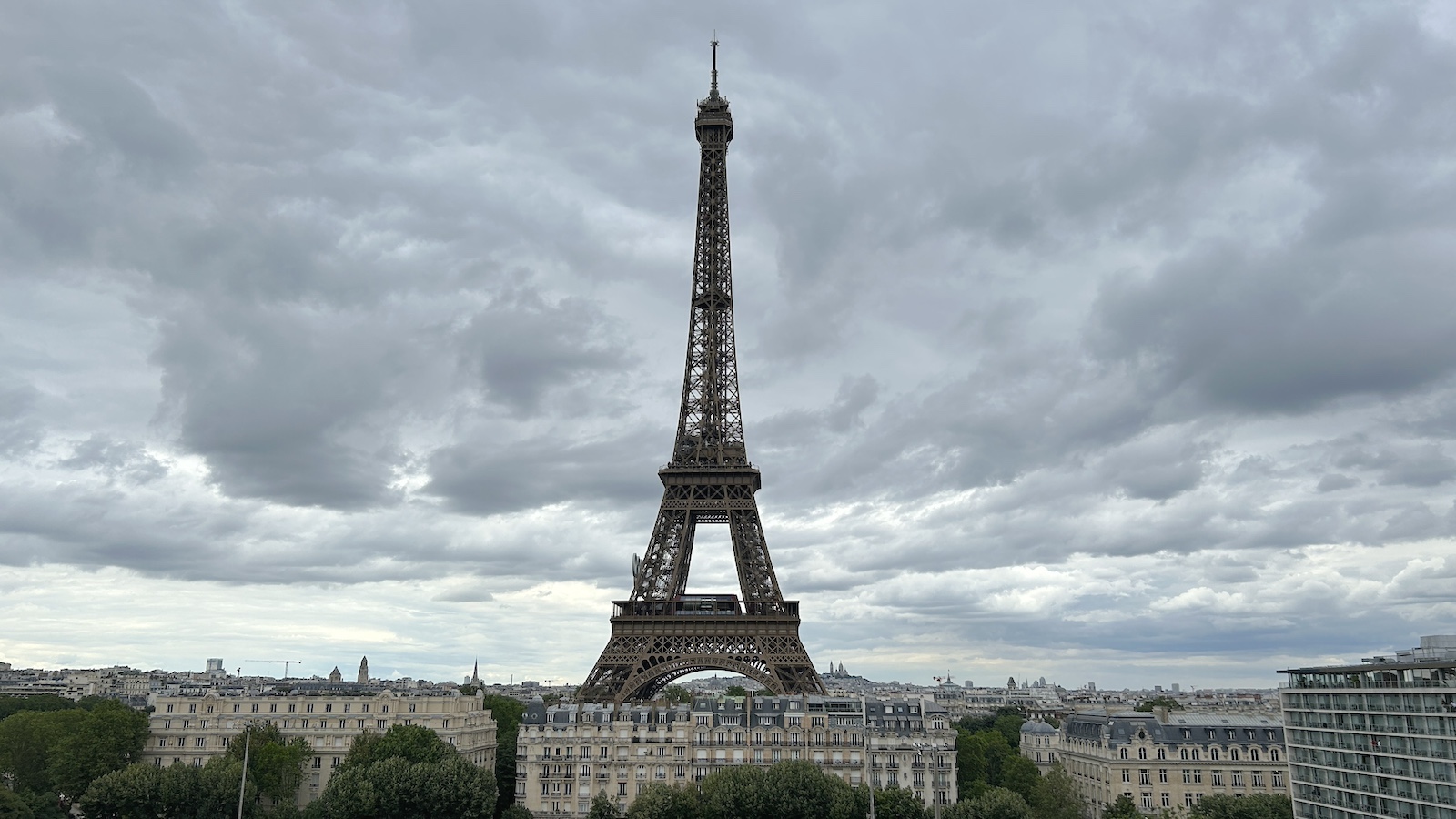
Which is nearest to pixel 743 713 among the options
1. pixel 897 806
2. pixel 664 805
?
pixel 664 805

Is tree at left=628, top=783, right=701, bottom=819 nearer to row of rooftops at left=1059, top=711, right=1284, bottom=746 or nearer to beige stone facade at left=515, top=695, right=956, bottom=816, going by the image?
beige stone facade at left=515, top=695, right=956, bottom=816

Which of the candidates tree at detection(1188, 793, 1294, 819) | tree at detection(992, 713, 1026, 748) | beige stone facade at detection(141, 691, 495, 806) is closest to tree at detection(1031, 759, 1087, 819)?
tree at detection(1188, 793, 1294, 819)

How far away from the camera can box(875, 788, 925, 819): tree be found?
77.2 meters

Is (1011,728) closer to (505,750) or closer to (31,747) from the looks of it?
(505,750)

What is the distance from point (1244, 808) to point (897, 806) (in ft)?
81.1

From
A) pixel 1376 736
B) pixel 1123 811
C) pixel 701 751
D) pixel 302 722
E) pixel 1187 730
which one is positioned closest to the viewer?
pixel 1376 736

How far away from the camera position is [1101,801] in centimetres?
8962

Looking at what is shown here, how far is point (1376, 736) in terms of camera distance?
223 ft

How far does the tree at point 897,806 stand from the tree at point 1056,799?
8603 millimetres

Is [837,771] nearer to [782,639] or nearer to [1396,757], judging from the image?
[782,639]

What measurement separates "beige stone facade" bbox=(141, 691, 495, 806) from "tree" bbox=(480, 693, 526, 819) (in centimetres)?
671

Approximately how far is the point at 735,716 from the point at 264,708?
154ft

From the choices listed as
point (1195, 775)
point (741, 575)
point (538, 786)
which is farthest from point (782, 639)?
point (1195, 775)

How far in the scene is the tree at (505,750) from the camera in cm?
10389
